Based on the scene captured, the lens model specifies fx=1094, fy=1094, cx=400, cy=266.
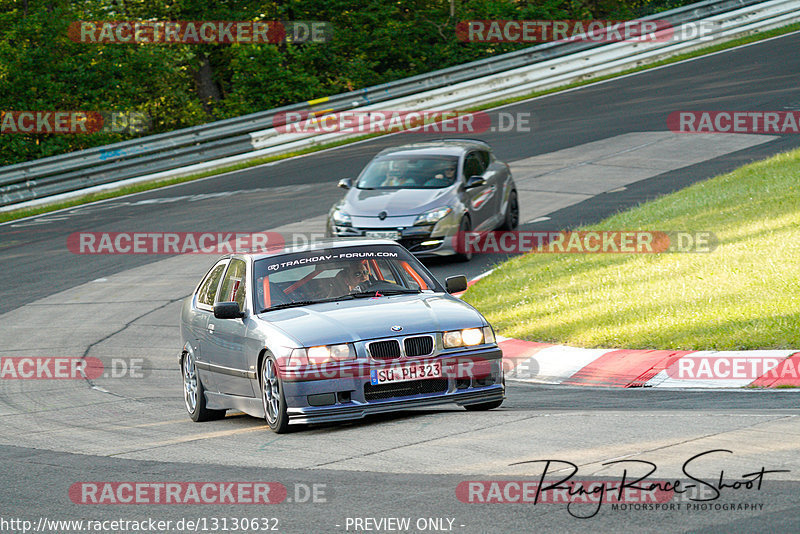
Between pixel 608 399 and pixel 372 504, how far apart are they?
11.8 ft

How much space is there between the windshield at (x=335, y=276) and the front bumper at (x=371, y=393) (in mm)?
1149

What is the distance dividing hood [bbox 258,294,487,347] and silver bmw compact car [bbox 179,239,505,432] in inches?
0.4

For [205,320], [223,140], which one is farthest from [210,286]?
[223,140]

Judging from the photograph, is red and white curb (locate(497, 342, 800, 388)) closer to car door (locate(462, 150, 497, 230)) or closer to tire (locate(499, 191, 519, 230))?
car door (locate(462, 150, 497, 230))

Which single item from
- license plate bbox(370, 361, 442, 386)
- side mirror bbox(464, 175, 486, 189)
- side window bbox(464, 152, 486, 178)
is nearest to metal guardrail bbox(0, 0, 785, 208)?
side window bbox(464, 152, 486, 178)

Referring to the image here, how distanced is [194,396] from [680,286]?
18.5ft

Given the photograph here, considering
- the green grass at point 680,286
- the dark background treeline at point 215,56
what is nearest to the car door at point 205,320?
the green grass at point 680,286

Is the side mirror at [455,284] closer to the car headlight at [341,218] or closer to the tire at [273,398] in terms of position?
the tire at [273,398]

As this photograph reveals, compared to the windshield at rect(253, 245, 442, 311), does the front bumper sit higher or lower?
lower

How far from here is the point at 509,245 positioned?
59.8ft

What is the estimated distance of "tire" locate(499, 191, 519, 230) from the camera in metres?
18.7

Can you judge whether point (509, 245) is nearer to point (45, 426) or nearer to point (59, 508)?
point (45, 426)

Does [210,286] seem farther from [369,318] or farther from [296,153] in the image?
[296,153]

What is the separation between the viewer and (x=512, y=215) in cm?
1895
